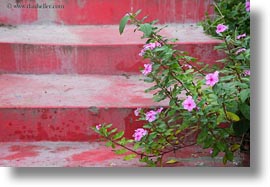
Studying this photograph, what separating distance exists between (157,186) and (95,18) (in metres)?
0.56

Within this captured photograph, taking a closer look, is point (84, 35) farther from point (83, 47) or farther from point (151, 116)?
point (151, 116)

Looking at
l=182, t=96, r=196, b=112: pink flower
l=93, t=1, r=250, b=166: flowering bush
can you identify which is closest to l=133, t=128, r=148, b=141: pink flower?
l=93, t=1, r=250, b=166: flowering bush

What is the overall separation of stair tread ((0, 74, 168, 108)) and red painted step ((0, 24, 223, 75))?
35 millimetres

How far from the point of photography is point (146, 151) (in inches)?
76.4

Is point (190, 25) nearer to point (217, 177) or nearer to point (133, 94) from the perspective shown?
point (133, 94)

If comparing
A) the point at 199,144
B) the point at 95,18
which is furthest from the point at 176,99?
the point at 95,18

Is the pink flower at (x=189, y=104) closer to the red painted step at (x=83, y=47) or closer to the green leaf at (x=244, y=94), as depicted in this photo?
the green leaf at (x=244, y=94)

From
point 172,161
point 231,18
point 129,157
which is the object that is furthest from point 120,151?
point 231,18

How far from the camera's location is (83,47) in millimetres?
2148

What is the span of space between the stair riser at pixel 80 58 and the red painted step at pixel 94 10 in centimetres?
8

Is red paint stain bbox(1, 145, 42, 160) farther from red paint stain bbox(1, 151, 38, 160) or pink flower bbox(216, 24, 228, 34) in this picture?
pink flower bbox(216, 24, 228, 34)

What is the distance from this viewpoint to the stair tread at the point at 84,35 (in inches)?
83.2

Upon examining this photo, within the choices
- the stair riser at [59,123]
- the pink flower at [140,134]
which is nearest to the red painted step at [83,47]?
the stair riser at [59,123]

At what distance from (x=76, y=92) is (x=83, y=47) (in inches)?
6.6
